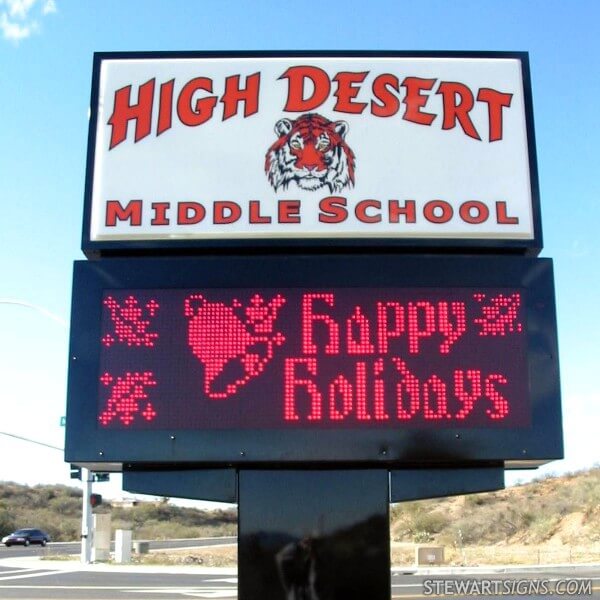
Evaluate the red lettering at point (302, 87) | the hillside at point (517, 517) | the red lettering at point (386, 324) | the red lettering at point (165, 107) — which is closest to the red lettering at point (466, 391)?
the red lettering at point (386, 324)

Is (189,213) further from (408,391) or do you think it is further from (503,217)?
(503,217)

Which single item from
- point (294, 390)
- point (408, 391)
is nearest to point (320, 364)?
point (294, 390)

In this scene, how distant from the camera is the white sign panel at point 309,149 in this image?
5.41m

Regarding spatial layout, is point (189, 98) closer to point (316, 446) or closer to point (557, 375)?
point (316, 446)

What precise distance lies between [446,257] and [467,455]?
1169 millimetres

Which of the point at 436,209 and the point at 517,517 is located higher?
the point at 436,209

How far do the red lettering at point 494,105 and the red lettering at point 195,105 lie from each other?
5.79 feet

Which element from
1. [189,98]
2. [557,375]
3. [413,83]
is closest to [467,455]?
[557,375]

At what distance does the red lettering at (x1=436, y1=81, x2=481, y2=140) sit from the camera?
223 inches

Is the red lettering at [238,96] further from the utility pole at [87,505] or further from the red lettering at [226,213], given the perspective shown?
the utility pole at [87,505]

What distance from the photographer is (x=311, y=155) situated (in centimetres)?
555

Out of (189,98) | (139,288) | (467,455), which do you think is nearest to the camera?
(467,455)

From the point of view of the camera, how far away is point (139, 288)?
5.10 meters

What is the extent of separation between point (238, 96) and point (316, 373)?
2.02m
